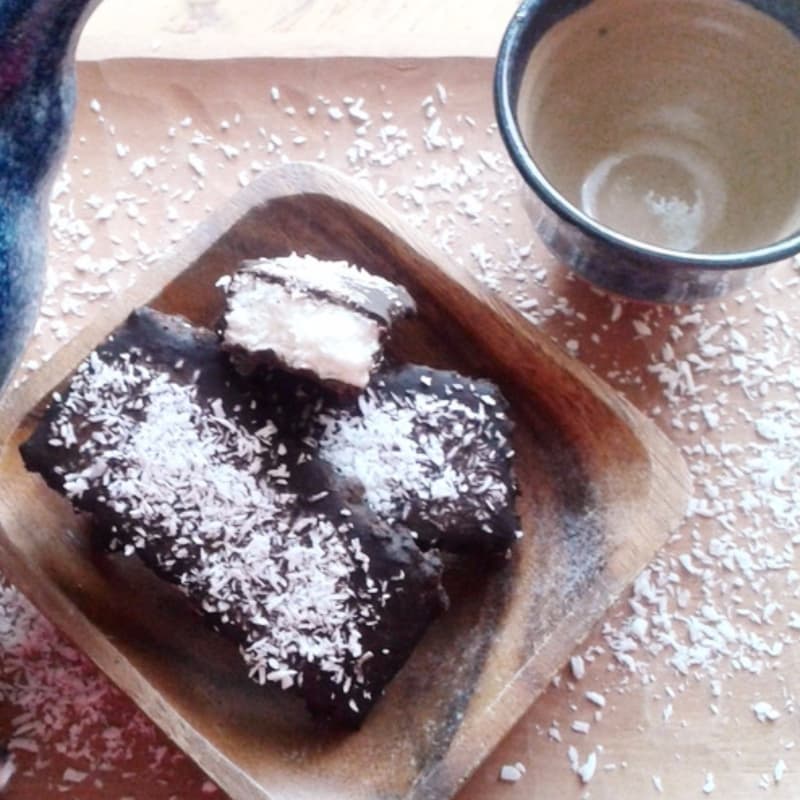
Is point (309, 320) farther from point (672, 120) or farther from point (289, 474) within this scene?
point (672, 120)

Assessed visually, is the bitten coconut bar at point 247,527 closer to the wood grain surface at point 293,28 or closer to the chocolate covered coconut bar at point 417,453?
the chocolate covered coconut bar at point 417,453

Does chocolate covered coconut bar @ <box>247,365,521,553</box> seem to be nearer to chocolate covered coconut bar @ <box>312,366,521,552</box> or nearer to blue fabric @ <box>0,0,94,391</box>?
chocolate covered coconut bar @ <box>312,366,521,552</box>

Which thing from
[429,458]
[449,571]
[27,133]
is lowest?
[449,571]

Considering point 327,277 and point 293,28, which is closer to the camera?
point 327,277

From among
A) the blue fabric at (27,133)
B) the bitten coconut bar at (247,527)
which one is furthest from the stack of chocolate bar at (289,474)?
the blue fabric at (27,133)

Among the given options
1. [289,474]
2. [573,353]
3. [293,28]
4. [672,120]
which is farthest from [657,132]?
[289,474]

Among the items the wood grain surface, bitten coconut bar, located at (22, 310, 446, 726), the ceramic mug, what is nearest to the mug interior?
the ceramic mug

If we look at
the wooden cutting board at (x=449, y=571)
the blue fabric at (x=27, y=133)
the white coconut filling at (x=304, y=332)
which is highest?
the blue fabric at (x=27, y=133)

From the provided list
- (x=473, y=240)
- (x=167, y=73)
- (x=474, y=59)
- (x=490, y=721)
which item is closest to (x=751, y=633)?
(x=490, y=721)
